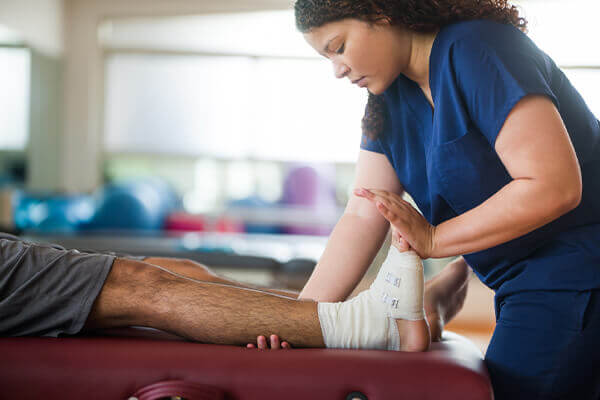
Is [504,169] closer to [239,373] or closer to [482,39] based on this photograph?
[482,39]

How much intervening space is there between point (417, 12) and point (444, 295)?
2.05 ft

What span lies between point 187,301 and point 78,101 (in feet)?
15.9

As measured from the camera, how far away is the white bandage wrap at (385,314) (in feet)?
3.15

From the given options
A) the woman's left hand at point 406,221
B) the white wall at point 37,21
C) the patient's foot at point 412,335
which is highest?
the white wall at point 37,21

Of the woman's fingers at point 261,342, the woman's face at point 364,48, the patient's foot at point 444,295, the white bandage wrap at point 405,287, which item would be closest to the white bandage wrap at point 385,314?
the white bandage wrap at point 405,287

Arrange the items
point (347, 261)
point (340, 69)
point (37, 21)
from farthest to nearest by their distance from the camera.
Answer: point (37, 21) < point (347, 261) < point (340, 69)

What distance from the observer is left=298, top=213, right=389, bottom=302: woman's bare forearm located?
124 centimetres

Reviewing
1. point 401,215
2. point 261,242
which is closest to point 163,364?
point 401,215

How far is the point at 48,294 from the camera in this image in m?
0.98

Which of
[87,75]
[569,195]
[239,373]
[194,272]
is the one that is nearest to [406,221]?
[569,195]

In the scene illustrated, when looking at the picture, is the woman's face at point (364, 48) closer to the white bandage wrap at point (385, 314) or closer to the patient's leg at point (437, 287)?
the white bandage wrap at point (385, 314)

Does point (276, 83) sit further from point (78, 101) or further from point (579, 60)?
point (579, 60)

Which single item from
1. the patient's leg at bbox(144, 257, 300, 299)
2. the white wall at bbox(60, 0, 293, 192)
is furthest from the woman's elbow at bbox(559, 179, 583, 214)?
the white wall at bbox(60, 0, 293, 192)

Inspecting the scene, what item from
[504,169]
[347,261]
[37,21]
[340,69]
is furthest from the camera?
[37,21]
